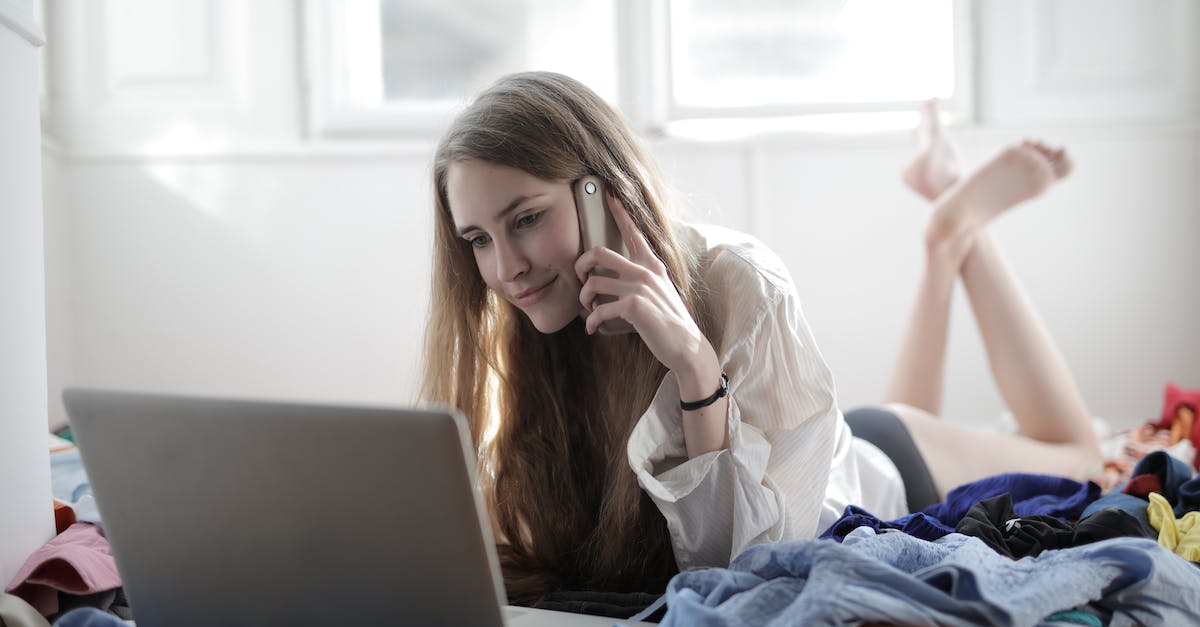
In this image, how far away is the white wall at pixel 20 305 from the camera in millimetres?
893

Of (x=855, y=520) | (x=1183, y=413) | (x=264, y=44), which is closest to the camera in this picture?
(x=855, y=520)

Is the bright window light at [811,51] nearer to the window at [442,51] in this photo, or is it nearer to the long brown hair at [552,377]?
the window at [442,51]

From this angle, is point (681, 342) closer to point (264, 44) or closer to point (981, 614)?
point (981, 614)

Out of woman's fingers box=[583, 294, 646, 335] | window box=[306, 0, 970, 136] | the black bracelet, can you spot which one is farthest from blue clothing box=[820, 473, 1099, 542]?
window box=[306, 0, 970, 136]

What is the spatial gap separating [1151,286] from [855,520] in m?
2.08

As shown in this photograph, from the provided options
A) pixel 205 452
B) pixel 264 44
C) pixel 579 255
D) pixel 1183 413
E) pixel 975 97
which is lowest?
pixel 1183 413

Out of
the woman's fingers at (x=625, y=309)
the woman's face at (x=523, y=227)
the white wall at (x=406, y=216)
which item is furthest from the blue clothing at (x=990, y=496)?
the white wall at (x=406, y=216)

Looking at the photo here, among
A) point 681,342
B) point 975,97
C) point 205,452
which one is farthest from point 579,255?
point 975,97

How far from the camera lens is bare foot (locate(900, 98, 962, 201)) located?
2207 millimetres

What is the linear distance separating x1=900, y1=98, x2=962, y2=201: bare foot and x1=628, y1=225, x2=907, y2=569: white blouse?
1.07 m

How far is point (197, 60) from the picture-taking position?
2.69 meters

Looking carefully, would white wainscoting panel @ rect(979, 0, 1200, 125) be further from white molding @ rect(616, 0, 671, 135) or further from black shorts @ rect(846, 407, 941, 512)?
black shorts @ rect(846, 407, 941, 512)

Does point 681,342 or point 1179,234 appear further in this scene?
point 1179,234

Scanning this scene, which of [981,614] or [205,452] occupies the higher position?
[205,452]
